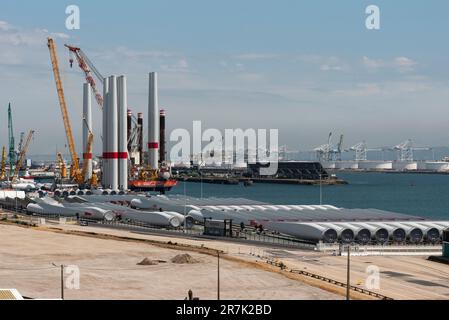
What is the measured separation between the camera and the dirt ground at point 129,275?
4394 centimetres

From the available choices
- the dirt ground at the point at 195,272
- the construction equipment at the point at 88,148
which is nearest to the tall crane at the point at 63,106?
the construction equipment at the point at 88,148

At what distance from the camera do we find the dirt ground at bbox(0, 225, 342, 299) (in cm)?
4394

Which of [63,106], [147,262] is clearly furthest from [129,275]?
[63,106]

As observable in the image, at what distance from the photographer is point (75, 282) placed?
153 feet

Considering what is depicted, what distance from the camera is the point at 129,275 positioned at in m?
51.1

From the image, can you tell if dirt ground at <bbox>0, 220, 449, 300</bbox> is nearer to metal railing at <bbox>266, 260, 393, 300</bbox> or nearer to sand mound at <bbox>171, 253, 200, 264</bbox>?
metal railing at <bbox>266, 260, 393, 300</bbox>

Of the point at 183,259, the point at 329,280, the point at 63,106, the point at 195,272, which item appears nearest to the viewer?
the point at 329,280

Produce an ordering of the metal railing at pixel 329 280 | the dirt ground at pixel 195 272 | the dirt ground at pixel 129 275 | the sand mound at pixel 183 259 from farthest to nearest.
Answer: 1. the sand mound at pixel 183 259
2. the dirt ground at pixel 195 272
3. the metal railing at pixel 329 280
4. the dirt ground at pixel 129 275

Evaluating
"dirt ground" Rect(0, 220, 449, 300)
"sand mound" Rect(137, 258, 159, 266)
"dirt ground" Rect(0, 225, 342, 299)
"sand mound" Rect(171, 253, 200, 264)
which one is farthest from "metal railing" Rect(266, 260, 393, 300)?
"sand mound" Rect(137, 258, 159, 266)

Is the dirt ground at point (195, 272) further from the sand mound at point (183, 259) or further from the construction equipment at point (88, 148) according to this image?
the construction equipment at point (88, 148)

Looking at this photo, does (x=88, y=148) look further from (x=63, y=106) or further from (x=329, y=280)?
(x=329, y=280)

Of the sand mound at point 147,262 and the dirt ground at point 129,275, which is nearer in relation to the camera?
the dirt ground at point 129,275

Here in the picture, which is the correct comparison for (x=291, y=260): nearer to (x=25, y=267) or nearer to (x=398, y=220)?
(x=25, y=267)
